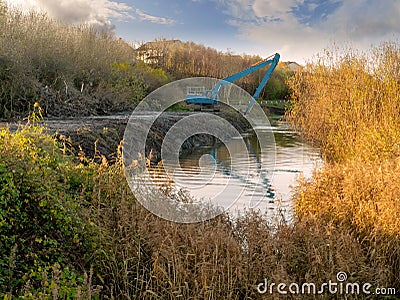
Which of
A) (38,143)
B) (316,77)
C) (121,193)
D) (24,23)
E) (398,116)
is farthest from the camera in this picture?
(24,23)

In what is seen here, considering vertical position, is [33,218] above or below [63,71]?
below

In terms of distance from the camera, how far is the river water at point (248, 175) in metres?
9.46

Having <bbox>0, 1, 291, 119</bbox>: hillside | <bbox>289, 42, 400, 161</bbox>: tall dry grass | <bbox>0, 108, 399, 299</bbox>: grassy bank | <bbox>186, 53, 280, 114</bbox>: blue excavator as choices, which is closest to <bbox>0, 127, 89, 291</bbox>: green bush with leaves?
<bbox>0, 108, 399, 299</bbox>: grassy bank

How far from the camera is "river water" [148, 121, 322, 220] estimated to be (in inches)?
372

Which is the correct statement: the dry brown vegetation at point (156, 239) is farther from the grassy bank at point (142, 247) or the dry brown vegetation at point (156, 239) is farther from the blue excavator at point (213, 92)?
the blue excavator at point (213, 92)

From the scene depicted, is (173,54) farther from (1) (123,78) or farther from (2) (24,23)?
(2) (24,23)

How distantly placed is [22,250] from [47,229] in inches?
15.6

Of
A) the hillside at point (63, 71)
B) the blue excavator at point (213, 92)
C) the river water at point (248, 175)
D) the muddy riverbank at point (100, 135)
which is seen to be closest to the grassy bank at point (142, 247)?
the river water at point (248, 175)

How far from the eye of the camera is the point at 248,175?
13391 mm

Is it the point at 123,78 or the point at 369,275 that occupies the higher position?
the point at 123,78

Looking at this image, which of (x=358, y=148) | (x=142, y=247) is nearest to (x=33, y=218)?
(x=142, y=247)

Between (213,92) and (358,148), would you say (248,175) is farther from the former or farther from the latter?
(213,92)

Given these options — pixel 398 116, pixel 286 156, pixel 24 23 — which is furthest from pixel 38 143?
pixel 24 23

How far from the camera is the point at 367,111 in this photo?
10711mm
